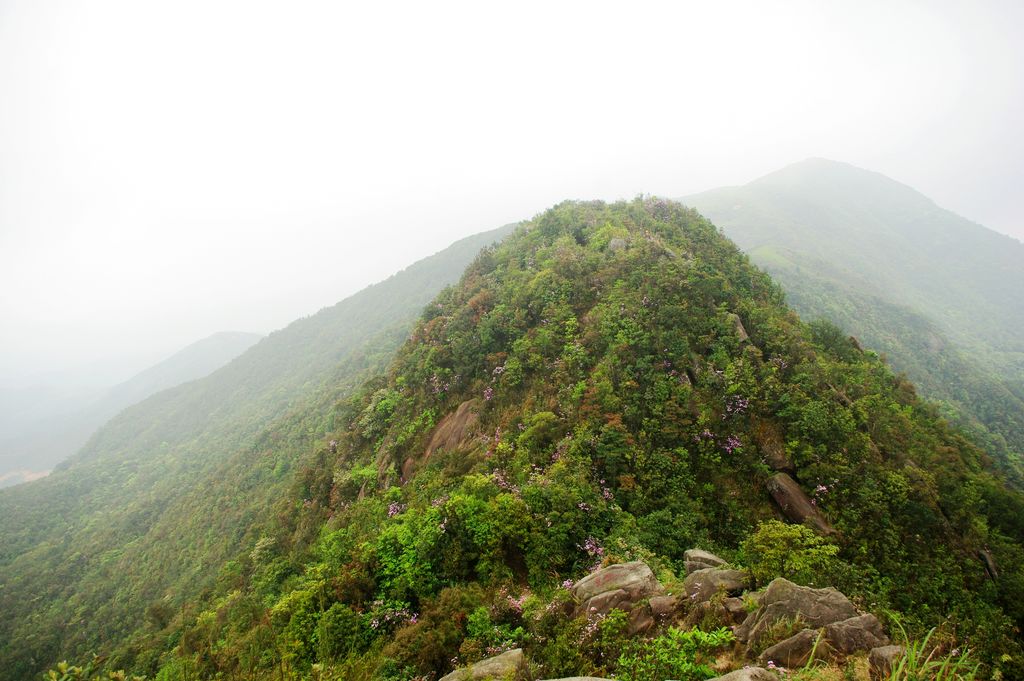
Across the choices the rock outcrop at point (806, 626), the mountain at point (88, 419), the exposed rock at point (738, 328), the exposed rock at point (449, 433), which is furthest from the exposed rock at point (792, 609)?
the mountain at point (88, 419)

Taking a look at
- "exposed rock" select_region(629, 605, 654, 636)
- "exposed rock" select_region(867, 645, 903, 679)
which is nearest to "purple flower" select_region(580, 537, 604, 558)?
"exposed rock" select_region(629, 605, 654, 636)

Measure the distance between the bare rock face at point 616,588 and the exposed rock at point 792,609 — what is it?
1.67 m

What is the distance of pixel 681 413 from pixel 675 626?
6.81 metres

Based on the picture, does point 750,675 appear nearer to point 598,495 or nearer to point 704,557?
point 704,557

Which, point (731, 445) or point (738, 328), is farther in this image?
point (738, 328)

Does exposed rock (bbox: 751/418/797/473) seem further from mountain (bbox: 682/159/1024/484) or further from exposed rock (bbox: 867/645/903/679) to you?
mountain (bbox: 682/159/1024/484)

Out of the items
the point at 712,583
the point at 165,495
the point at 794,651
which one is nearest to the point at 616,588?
the point at 712,583

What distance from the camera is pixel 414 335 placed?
79.7 ft

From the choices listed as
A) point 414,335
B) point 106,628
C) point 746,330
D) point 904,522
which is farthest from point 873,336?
point 106,628

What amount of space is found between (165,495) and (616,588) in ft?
186

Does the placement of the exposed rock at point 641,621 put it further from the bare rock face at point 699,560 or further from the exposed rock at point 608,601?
the bare rock face at point 699,560

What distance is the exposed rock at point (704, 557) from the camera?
8867 millimetres

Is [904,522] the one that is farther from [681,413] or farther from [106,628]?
[106,628]

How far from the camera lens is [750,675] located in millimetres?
5156
